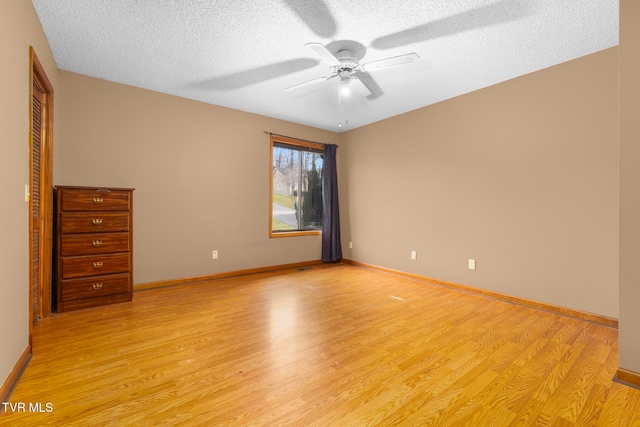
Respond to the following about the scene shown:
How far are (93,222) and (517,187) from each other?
14.3 ft

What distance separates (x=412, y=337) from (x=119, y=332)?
2313 millimetres

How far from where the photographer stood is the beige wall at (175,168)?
3215 mm

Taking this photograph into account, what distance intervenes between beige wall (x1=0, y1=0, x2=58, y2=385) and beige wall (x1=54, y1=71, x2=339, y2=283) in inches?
51.9

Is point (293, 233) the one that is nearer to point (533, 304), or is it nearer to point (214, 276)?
point (214, 276)

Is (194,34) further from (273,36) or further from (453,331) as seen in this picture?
(453,331)

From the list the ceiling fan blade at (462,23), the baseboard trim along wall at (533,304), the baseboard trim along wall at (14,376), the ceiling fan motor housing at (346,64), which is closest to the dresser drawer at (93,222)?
the baseboard trim along wall at (14,376)

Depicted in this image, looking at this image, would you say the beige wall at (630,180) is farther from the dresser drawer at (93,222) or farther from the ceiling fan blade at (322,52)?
the dresser drawer at (93,222)

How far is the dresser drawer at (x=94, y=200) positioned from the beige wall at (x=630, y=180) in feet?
13.2

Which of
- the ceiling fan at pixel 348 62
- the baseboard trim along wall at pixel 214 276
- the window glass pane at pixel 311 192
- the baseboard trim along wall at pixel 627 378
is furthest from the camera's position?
the window glass pane at pixel 311 192

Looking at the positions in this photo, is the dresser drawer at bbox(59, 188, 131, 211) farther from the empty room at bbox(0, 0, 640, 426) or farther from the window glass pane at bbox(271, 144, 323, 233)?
the window glass pane at bbox(271, 144, 323, 233)

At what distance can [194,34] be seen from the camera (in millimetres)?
2412

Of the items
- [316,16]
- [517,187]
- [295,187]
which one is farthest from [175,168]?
[517,187]

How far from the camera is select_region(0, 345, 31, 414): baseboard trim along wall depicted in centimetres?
148

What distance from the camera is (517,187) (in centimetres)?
315
